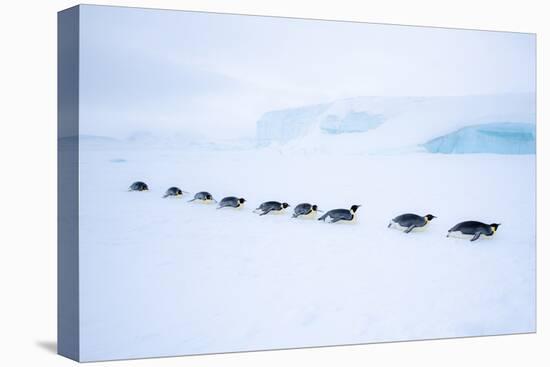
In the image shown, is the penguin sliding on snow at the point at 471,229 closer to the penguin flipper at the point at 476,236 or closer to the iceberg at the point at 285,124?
the penguin flipper at the point at 476,236

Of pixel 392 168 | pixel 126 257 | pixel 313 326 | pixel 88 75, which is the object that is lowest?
pixel 313 326

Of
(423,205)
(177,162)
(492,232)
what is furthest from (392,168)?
(177,162)

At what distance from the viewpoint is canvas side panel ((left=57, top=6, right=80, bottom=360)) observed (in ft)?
27.6

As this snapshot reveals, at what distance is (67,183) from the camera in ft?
28.0

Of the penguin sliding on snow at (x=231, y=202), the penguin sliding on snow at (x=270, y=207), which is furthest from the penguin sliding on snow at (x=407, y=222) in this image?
the penguin sliding on snow at (x=231, y=202)

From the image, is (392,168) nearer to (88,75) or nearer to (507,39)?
(507,39)

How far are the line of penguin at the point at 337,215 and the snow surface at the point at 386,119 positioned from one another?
19.8 inches

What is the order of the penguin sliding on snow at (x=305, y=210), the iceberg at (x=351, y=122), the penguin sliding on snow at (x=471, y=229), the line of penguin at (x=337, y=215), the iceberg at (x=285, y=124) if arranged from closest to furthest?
the line of penguin at (x=337, y=215) → the iceberg at (x=285, y=124) → the penguin sliding on snow at (x=305, y=210) → the iceberg at (x=351, y=122) → the penguin sliding on snow at (x=471, y=229)

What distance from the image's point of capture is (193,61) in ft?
28.6

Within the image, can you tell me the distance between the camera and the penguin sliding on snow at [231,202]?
8.85m

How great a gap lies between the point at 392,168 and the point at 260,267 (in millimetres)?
1453

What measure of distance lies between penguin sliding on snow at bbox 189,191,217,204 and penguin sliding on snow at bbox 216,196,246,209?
0.08 meters

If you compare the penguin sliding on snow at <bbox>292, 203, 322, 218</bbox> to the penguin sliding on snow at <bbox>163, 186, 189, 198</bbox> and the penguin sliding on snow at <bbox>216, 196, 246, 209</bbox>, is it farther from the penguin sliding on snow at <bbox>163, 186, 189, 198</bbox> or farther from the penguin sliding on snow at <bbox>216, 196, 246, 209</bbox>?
the penguin sliding on snow at <bbox>163, 186, 189, 198</bbox>

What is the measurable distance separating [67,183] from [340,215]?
2242 mm
